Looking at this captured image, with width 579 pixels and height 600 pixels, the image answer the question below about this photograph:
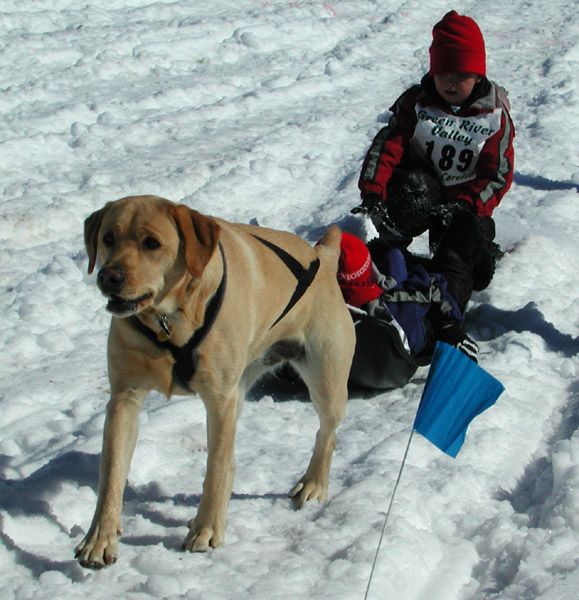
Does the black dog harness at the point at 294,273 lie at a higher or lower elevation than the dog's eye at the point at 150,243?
lower

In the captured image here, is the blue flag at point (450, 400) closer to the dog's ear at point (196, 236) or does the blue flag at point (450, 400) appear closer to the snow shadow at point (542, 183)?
the dog's ear at point (196, 236)

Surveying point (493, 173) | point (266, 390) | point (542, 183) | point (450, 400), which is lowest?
point (542, 183)

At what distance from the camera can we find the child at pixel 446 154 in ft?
19.1

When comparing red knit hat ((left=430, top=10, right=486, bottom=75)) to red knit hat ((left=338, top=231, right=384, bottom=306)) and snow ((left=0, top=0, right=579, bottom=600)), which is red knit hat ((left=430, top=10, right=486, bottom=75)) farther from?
red knit hat ((left=338, top=231, right=384, bottom=306))

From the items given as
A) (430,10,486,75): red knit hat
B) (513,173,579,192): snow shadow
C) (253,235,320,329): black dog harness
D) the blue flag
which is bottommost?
(513,173,579,192): snow shadow

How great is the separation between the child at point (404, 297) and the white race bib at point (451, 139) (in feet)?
3.42

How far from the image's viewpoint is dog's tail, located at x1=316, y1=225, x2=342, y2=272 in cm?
416

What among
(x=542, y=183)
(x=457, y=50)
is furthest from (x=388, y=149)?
(x=542, y=183)

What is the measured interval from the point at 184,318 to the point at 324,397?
0.87 m

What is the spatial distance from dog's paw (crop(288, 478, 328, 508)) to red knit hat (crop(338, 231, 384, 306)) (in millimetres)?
1255

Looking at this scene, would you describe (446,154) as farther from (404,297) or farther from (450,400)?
(450,400)

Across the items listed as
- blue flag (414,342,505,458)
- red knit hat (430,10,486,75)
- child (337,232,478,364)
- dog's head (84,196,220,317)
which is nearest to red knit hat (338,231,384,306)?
child (337,232,478,364)

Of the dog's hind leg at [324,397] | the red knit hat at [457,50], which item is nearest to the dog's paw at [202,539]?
the dog's hind leg at [324,397]

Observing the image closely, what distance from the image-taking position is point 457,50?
5.73 meters
